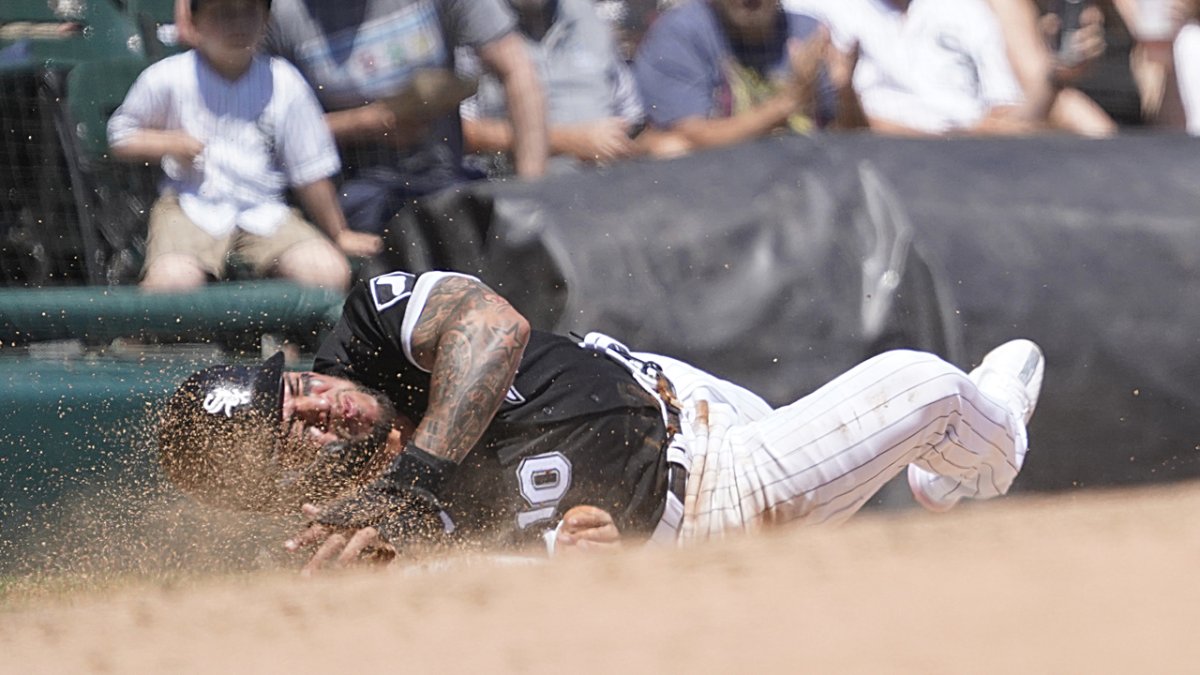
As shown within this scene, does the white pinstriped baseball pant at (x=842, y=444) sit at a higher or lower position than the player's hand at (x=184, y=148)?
lower

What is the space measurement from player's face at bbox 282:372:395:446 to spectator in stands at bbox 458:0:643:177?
5.03 feet

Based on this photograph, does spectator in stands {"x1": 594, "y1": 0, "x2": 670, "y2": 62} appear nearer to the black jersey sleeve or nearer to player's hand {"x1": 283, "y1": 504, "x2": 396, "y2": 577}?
the black jersey sleeve

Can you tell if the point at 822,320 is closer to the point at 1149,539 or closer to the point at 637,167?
the point at 637,167

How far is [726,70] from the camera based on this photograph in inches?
213

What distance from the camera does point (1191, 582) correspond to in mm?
3156

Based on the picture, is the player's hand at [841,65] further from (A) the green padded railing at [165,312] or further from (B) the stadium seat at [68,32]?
(B) the stadium seat at [68,32]

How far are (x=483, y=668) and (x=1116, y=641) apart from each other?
3.57ft

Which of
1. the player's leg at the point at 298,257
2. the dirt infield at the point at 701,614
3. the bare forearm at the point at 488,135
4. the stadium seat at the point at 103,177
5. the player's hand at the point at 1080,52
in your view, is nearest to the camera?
Result: the dirt infield at the point at 701,614

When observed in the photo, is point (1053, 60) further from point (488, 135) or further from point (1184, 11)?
point (488, 135)

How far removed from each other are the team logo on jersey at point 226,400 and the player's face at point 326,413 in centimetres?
10

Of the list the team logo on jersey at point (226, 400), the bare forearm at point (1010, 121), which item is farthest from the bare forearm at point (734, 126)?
the team logo on jersey at point (226, 400)

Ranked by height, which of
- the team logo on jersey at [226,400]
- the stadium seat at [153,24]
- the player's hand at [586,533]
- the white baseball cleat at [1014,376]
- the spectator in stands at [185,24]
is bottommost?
the white baseball cleat at [1014,376]

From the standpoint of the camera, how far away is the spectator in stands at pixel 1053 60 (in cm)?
564

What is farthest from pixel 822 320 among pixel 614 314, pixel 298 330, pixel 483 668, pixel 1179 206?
pixel 483 668
